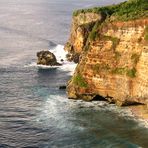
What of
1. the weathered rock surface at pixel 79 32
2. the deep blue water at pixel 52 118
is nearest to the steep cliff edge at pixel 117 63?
the deep blue water at pixel 52 118

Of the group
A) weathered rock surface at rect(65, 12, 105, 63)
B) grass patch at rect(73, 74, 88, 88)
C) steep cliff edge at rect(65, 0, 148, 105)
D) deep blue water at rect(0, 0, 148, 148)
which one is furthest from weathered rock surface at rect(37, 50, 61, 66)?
grass patch at rect(73, 74, 88, 88)

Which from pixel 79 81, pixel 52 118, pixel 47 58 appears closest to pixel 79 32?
pixel 47 58

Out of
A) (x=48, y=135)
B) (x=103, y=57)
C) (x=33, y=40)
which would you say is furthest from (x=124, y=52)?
(x=33, y=40)

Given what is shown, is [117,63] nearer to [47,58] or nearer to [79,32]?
[79,32]

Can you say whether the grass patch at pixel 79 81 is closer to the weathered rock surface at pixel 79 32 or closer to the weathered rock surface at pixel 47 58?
the weathered rock surface at pixel 79 32

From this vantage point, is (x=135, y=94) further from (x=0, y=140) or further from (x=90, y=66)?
(x=0, y=140)

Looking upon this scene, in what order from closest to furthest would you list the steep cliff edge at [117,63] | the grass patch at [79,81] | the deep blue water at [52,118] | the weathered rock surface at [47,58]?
the deep blue water at [52,118] → the steep cliff edge at [117,63] → the grass patch at [79,81] → the weathered rock surface at [47,58]

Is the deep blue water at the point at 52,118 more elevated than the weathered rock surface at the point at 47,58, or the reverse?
the weathered rock surface at the point at 47,58
